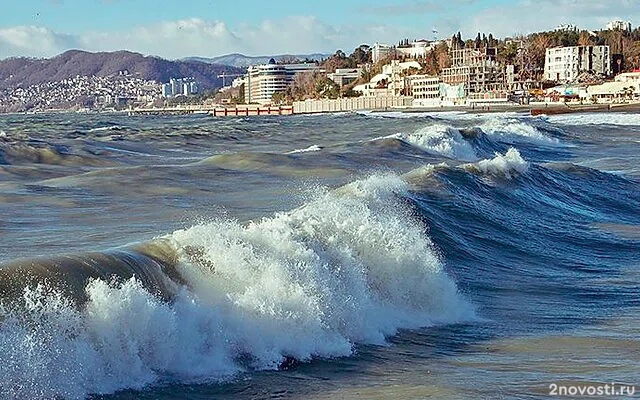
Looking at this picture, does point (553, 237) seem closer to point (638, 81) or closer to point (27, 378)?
point (27, 378)

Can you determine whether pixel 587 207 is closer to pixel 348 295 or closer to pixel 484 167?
pixel 484 167

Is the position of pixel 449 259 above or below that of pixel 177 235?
below

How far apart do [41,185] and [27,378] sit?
18.7m

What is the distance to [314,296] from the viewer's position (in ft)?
34.2

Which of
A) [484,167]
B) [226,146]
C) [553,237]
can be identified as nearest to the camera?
[553,237]

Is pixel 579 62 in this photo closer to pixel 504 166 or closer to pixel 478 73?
pixel 478 73

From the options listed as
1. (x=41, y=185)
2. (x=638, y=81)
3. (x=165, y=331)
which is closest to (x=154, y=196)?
(x=41, y=185)

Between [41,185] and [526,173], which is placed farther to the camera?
[526,173]

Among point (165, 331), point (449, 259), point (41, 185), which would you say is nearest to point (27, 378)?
point (165, 331)

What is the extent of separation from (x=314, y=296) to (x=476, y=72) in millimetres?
173260

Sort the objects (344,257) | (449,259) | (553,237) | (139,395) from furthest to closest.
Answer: (553,237) < (449,259) < (344,257) < (139,395)

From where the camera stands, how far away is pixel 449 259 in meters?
16.5

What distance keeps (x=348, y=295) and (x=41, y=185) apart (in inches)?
640

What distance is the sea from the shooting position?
831 centimetres
